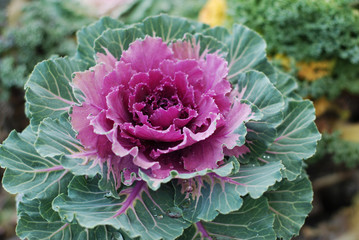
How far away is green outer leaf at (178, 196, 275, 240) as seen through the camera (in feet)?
3.67

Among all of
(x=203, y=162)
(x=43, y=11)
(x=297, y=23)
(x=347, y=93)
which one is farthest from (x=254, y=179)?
(x=43, y=11)

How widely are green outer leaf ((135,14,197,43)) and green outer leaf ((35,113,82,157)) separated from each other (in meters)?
0.51

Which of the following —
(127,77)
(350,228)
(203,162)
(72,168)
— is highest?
(127,77)

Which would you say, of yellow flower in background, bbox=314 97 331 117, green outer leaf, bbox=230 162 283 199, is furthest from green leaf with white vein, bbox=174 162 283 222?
yellow flower in background, bbox=314 97 331 117

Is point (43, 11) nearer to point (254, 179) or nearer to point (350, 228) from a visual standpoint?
point (254, 179)

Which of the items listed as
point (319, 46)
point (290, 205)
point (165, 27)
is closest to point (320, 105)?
point (319, 46)

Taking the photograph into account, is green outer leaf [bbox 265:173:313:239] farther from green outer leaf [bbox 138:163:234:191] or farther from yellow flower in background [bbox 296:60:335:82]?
yellow flower in background [bbox 296:60:335:82]

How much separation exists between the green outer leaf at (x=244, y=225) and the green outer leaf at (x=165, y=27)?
2.32ft

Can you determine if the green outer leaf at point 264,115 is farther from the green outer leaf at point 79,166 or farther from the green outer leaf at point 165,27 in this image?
the green outer leaf at point 79,166

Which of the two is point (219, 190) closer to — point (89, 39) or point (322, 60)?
point (89, 39)

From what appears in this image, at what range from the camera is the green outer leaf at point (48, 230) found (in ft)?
A: 3.73

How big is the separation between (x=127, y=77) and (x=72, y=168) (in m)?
0.34

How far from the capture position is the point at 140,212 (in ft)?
3.58

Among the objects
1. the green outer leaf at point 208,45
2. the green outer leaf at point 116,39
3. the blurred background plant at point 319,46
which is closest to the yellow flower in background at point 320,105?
the blurred background plant at point 319,46
